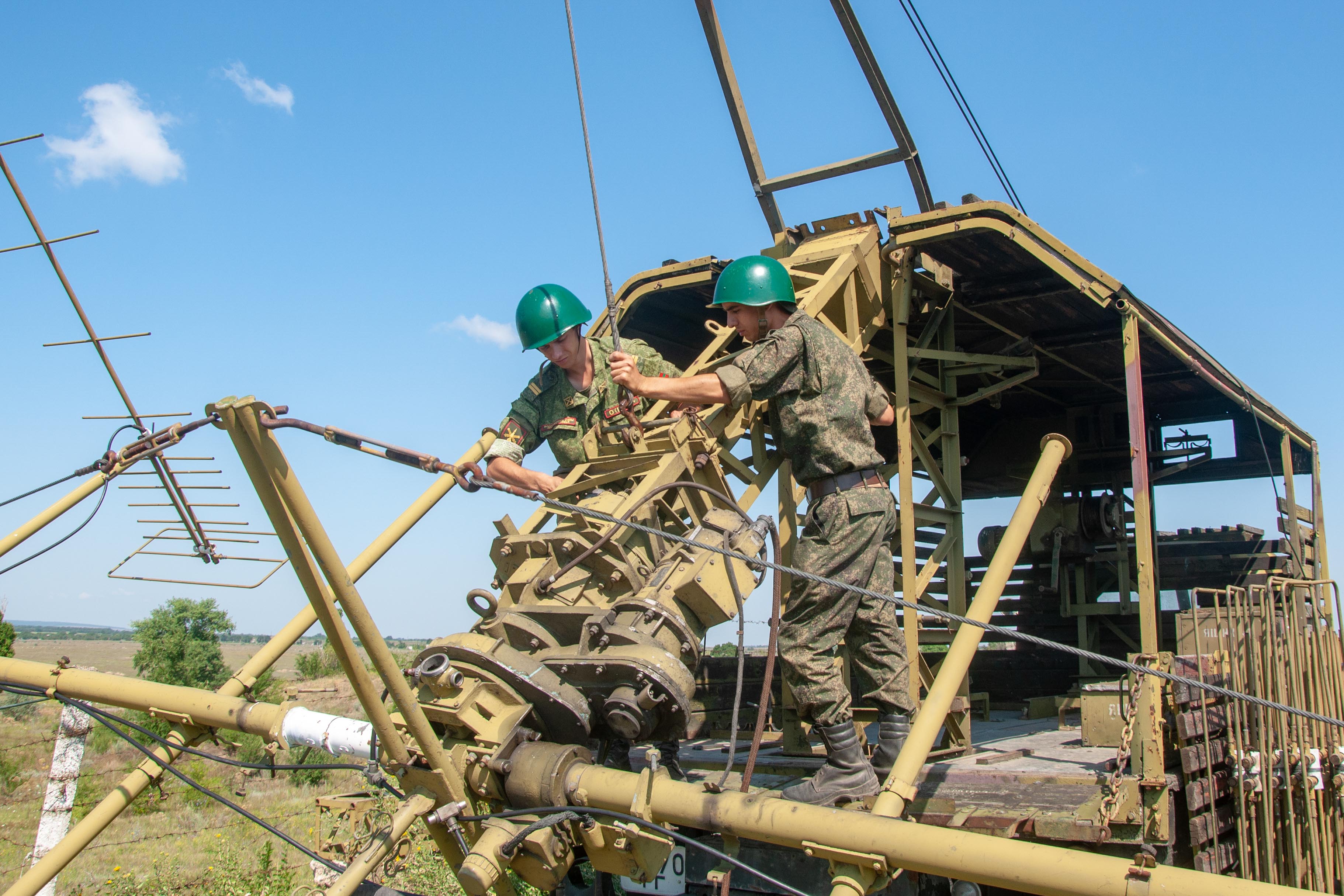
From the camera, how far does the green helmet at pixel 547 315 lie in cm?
556

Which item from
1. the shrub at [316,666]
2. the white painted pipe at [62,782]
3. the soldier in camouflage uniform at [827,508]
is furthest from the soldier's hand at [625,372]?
the shrub at [316,666]

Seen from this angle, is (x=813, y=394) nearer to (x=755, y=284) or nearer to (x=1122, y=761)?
(x=755, y=284)

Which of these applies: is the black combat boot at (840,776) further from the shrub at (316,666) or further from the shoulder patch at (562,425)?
the shrub at (316,666)

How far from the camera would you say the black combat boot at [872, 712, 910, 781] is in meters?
4.73

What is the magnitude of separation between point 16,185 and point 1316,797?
7.48 m

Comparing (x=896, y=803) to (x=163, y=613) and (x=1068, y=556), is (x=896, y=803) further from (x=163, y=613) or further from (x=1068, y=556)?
(x=163, y=613)

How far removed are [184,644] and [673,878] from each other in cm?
2760

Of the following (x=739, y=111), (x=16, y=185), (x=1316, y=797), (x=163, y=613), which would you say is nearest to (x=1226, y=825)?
(x=1316, y=797)

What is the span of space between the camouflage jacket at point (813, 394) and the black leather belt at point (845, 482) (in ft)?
0.08

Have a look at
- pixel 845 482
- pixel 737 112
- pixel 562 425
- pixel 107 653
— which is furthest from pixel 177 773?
pixel 107 653

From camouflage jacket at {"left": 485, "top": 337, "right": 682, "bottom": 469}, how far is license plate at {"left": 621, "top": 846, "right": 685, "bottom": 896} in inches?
83.9

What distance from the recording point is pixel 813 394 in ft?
15.8

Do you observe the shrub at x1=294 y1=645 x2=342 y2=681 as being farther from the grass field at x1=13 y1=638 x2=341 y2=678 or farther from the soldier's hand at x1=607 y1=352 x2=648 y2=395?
the soldier's hand at x1=607 y1=352 x2=648 y2=395

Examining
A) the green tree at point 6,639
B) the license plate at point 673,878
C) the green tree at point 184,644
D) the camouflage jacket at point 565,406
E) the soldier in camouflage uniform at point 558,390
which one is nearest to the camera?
the license plate at point 673,878
